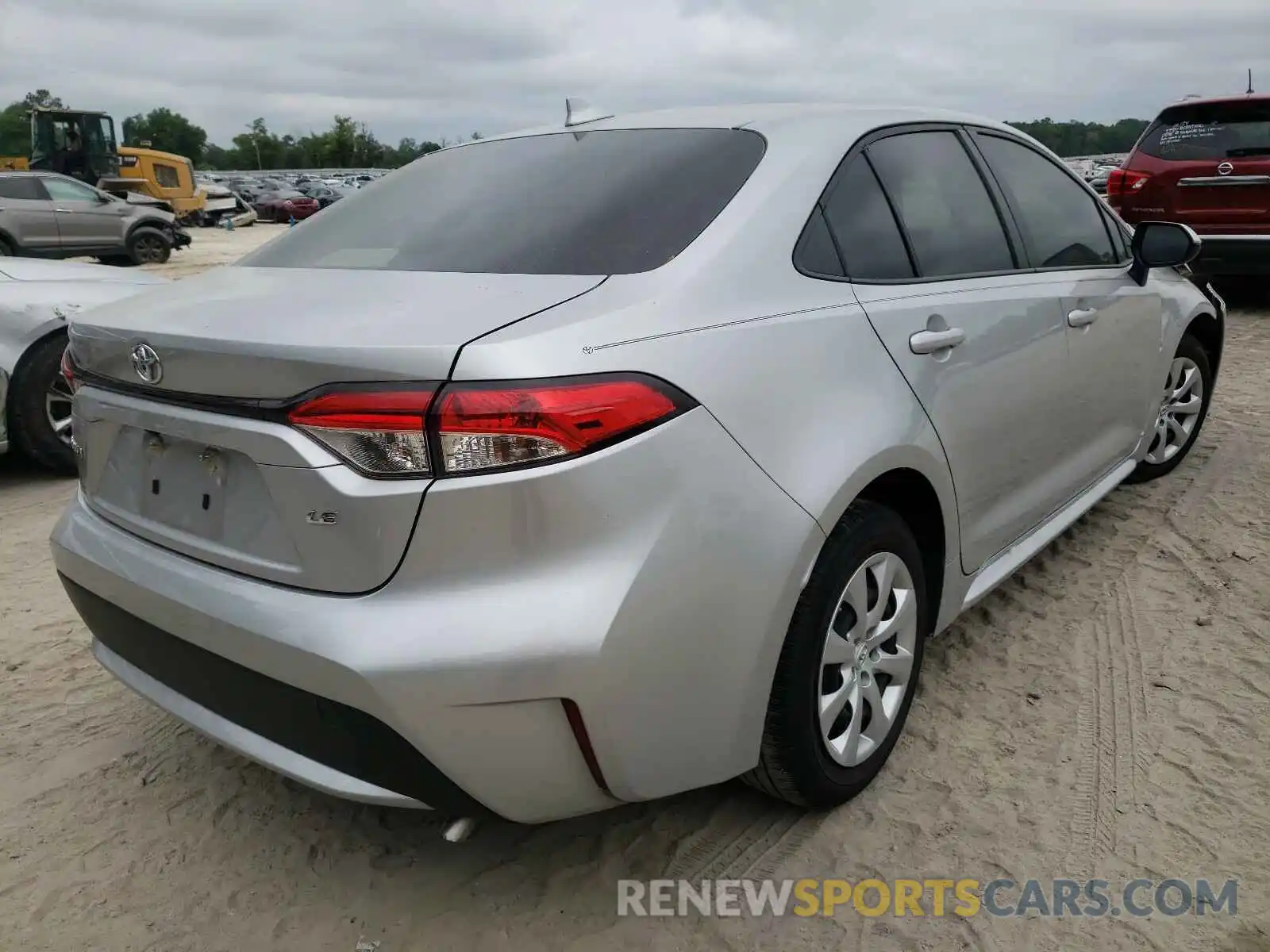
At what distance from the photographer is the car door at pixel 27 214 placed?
14.9 meters

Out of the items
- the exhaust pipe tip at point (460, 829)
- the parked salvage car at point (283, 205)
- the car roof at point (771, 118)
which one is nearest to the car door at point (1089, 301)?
the car roof at point (771, 118)

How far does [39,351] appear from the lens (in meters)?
4.88

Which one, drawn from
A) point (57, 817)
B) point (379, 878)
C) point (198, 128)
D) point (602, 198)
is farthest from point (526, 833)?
point (198, 128)

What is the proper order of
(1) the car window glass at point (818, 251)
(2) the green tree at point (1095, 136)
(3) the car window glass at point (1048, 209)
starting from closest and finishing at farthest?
(1) the car window glass at point (818, 251) < (3) the car window glass at point (1048, 209) < (2) the green tree at point (1095, 136)

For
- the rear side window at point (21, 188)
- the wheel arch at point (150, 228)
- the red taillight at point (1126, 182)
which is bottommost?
the red taillight at point (1126, 182)

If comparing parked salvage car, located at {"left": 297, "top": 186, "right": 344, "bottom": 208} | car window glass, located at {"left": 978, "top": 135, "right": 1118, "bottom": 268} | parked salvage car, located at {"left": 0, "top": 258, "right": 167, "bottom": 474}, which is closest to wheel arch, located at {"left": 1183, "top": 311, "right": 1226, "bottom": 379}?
car window glass, located at {"left": 978, "top": 135, "right": 1118, "bottom": 268}

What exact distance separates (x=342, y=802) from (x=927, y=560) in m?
A: 1.61

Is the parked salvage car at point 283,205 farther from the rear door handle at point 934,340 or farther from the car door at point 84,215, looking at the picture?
the rear door handle at point 934,340

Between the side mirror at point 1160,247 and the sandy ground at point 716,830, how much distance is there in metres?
1.27

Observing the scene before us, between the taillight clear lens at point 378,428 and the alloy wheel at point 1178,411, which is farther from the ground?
the taillight clear lens at point 378,428

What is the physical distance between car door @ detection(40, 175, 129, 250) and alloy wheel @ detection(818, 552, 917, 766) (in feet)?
55.4

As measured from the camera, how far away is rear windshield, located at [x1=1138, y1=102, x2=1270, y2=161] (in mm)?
7422

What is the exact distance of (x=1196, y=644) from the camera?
10.0ft

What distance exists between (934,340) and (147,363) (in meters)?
1.72
